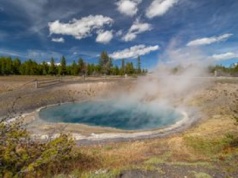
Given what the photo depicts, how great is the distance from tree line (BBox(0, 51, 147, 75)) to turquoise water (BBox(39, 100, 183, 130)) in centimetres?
5393

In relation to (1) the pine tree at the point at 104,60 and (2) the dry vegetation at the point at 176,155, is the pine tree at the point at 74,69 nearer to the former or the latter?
(1) the pine tree at the point at 104,60

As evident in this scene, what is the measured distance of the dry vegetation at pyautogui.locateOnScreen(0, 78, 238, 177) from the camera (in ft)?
24.0

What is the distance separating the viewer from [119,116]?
24734mm

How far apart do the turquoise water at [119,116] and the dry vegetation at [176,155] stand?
3.93 m

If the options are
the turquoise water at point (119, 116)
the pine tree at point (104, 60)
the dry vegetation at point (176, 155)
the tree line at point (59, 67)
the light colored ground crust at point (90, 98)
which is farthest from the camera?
the pine tree at point (104, 60)

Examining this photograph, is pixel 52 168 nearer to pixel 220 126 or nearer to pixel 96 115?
pixel 220 126

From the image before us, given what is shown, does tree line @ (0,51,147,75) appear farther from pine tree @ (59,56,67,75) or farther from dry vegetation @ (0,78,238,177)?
dry vegetation @ (0,78,238,177)

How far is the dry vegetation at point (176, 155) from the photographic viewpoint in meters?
7.30

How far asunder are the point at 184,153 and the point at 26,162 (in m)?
7.88

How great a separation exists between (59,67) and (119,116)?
61.9 m

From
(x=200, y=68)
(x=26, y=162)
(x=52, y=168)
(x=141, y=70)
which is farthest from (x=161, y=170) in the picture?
(x=141, y=70)

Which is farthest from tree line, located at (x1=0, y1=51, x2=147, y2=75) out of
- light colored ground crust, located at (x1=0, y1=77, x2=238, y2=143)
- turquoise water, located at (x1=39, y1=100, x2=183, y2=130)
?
turquoise water, located at (x1=39, y1=100, x2=183, y2=130)

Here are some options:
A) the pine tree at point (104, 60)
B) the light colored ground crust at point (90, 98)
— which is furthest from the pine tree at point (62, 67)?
the light colored ground crust at point (90, 98)

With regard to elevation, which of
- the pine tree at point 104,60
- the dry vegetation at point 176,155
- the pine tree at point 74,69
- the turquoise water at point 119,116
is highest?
the pine tree at point 104,60
